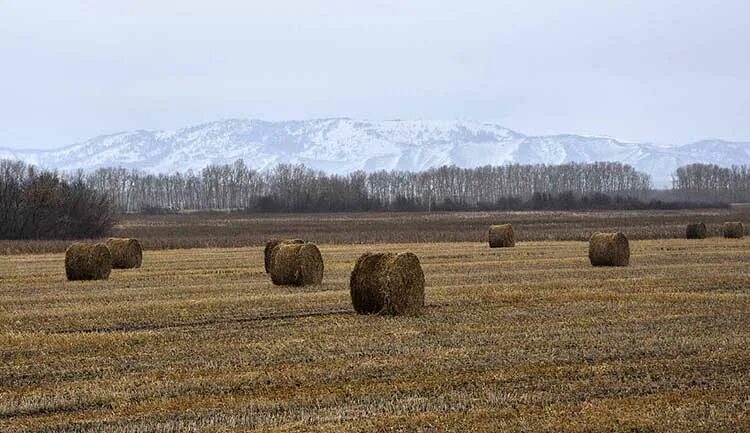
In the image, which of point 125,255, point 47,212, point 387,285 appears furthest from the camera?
point 47,212

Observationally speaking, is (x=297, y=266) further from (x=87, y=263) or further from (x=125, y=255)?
(x=125, y=255)

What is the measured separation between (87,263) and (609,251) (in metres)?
15.7

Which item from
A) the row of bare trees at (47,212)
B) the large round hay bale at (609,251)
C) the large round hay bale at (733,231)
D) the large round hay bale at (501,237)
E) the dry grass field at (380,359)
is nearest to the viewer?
the dry grass field at (380,359)

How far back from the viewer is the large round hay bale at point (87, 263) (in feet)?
95.1

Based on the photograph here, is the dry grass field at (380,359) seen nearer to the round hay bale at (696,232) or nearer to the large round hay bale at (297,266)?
the large round hay bale at (297,266)

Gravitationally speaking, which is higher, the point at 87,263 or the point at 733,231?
the point at 733,231

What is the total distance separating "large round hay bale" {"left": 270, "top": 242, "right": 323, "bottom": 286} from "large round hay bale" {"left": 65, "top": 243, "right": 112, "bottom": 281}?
588cm

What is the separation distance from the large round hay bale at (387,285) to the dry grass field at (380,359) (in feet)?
1.31

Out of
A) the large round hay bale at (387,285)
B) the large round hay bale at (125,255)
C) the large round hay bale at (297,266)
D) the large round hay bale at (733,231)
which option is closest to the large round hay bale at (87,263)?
the large round hay bale at (125,255)

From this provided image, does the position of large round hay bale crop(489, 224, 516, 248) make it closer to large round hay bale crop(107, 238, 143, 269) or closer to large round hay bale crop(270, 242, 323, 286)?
large round hay bale crop(107, 238, 143, 269)

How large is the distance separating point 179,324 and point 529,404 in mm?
8782

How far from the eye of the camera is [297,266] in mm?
25812

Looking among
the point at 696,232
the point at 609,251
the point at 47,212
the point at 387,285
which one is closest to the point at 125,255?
the point at 609,251

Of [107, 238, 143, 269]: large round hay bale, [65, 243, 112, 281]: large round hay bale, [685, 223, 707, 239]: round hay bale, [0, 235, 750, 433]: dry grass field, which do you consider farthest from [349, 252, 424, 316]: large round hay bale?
[685, 223, 707, 239]: round hay bale
